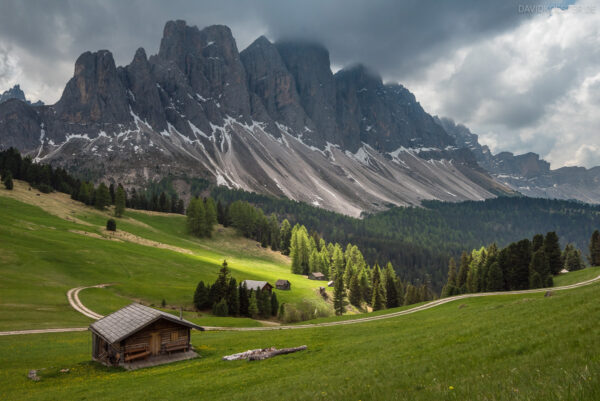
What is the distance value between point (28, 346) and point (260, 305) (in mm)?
38876

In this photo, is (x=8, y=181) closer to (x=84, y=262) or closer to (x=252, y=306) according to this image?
(x=84, y=262)

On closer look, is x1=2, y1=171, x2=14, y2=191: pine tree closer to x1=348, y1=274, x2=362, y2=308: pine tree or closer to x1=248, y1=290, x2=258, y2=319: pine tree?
x1=248, y1=290, x2=258, y2=319: pine tree

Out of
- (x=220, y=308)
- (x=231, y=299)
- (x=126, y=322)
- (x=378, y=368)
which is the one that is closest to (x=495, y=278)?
(x=231, y=299)

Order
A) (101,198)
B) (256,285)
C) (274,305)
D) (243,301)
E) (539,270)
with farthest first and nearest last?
1. (101,198)
2. (256,285)
3. (274,305)
4. (243,301)
5. (539,270)

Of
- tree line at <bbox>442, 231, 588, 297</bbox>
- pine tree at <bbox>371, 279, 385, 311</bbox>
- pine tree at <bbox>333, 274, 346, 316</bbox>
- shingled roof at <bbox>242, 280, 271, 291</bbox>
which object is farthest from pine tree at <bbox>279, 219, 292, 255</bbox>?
tree line at <bbox>442, 231, 588, 297</bbox>

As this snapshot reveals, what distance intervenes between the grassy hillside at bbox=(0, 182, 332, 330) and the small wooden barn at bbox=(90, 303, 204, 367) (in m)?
14.7

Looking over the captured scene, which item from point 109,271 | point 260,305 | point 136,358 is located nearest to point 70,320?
point 136,358

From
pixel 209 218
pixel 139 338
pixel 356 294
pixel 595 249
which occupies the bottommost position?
pixel 356 294

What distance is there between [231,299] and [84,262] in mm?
30543

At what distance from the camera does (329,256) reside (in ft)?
429

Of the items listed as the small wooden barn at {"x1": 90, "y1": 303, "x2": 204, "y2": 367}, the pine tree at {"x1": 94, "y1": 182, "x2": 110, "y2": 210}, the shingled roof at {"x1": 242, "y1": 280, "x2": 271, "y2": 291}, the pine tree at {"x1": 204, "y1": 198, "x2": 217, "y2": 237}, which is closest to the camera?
the small wooden barn at {"x1": 90, "y1": 303, "x2": 204, "y2": 367}

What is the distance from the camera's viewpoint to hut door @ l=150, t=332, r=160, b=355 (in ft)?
103

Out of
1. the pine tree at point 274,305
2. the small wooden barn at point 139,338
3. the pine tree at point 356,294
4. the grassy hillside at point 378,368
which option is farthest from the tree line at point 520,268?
the small wooden barn at point 139,338

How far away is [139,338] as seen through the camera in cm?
Result: 3075
